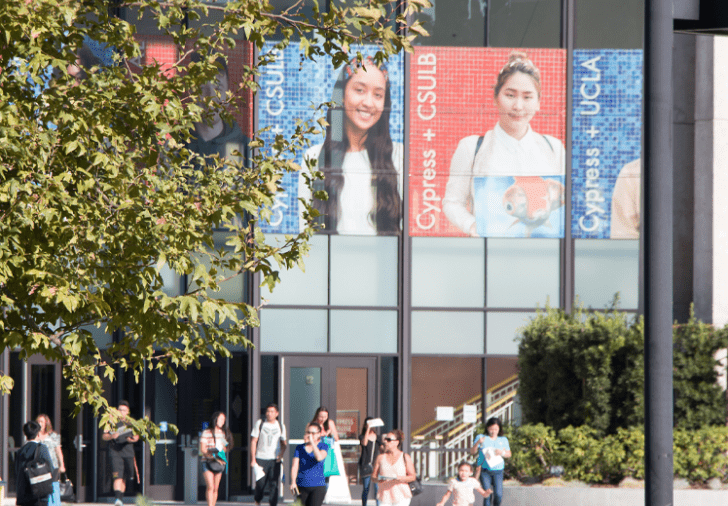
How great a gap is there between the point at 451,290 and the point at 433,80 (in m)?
4.02

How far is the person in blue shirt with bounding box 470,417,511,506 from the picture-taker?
13250 millimetres

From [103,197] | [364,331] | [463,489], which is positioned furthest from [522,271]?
[103,197]

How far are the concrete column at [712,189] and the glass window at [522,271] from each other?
2.66 m

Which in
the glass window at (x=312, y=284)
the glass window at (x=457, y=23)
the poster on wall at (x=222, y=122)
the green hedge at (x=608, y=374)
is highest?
the glass window at (x=457, y=23)

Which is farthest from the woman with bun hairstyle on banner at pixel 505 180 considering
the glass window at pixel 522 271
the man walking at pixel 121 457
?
the man walking at pixel 121 457

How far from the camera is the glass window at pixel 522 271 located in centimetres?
1767

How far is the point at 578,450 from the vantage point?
13.3 meters

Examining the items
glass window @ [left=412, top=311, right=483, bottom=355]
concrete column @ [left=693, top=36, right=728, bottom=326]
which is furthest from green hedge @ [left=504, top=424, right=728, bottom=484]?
concrete column @ [left=693, top=36, right=728, bottom=326]

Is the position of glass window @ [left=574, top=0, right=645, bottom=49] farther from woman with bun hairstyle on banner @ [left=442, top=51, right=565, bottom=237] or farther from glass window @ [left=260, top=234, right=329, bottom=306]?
glass window @ [left=260, top=234, right=329, bottom=306]

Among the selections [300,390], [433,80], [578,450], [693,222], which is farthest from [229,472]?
[693,222]

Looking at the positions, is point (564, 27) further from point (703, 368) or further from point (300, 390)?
point (300, 390)

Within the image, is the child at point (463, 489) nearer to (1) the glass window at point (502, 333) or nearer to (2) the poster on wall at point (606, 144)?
(1) the glass window at point (502, 333)

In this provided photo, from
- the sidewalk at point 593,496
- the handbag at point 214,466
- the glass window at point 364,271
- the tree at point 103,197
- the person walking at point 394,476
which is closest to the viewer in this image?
the tree at point 103,197

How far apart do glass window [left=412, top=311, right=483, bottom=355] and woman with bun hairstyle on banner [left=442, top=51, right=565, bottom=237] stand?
1636mm
